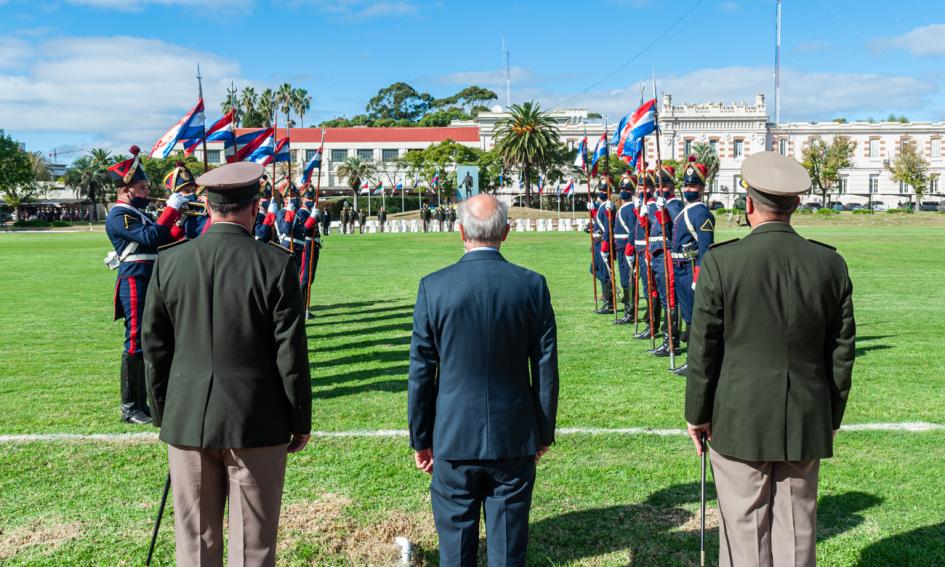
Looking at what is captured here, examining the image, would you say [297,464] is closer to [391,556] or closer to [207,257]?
[391,556]

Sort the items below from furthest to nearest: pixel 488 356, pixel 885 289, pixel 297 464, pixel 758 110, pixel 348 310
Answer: pixel 758 110, pixel 885 289, pixel 348 310, pixel 297 464, pixel 488 356

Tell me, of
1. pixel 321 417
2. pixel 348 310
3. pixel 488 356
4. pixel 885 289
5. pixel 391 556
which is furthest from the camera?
pixel 885 289

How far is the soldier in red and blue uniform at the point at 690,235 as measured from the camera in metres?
9.94

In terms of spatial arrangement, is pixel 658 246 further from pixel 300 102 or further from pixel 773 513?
pixel 300 102

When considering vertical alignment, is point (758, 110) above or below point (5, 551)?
above

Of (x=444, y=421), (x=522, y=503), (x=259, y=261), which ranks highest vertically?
(x=259, y=261)

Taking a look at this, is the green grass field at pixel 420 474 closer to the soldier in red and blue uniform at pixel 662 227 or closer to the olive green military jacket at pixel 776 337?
the soldier in red and blue uniform at pixel 662 227

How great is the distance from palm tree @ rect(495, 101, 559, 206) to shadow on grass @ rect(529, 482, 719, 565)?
80273 mm

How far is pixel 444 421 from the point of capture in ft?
11.9

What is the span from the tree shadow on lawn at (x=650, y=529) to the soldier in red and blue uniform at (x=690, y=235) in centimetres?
427

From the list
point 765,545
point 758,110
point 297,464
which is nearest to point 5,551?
point 297,464

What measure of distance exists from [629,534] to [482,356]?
216 cm

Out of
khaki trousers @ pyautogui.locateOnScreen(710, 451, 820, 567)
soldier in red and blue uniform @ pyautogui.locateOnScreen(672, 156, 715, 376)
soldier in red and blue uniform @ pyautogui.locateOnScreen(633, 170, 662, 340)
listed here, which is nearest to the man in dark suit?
khaki trousers @ pyautogui.locateOnScreen(710, 451, 820, 567)

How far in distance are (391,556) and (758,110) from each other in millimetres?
114856
